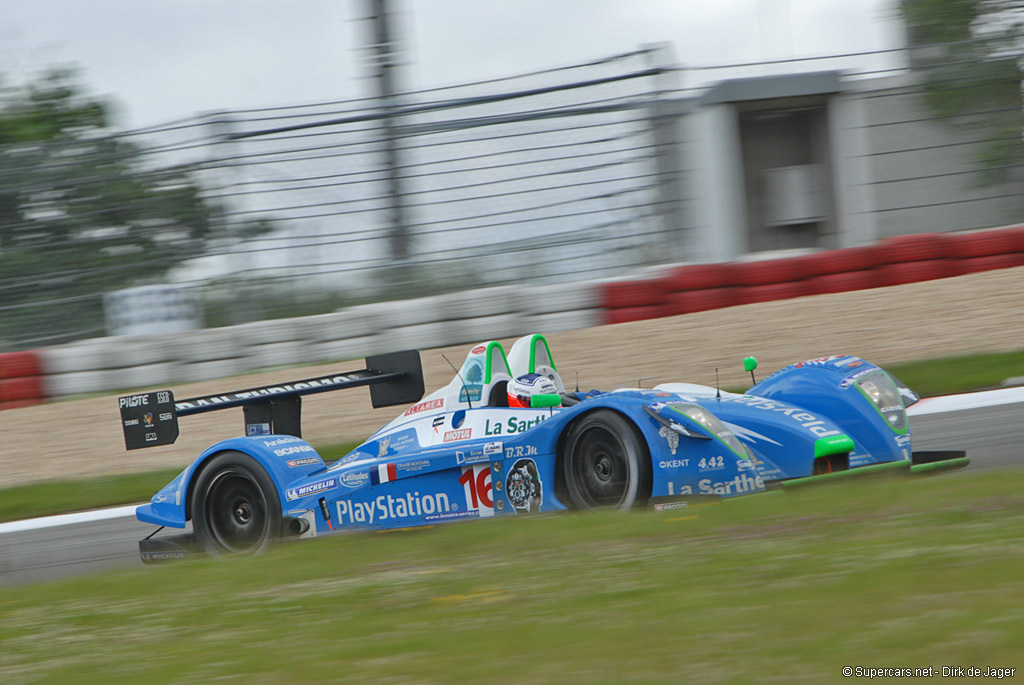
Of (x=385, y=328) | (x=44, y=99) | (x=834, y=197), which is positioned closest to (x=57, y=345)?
(x=385, y=328)

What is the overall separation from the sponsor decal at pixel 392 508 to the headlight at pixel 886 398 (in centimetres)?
216

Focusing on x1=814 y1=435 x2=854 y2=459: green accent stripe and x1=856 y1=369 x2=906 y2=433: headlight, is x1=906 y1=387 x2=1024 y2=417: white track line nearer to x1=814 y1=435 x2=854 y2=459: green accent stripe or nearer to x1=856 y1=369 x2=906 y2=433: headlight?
x1=856 y1=369 x2=906 y2=433: headlight

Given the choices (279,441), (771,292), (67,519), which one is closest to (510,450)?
(279,441)

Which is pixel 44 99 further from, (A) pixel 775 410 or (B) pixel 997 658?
(B) pixel 997 658

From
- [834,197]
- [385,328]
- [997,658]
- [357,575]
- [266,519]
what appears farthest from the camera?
[834,197]

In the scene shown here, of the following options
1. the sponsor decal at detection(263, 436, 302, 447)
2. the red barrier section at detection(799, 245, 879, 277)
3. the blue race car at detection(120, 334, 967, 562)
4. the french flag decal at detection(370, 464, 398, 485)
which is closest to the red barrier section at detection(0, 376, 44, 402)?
the blue race car at detection(120, 334, 967, 562)

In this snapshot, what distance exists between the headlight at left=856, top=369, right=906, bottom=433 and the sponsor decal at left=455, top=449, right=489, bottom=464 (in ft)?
6.31

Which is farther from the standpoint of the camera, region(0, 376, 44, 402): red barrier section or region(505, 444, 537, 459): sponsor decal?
region(0, 376, 44, 402): red barrier section

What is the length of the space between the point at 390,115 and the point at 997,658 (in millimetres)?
10052

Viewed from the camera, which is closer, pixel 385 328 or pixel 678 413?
pixel 678 413

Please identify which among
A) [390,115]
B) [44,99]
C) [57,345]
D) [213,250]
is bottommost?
[57,345]

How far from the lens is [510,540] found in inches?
169

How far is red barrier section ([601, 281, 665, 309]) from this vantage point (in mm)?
11258

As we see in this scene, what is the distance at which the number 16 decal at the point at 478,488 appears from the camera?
5371 mm
